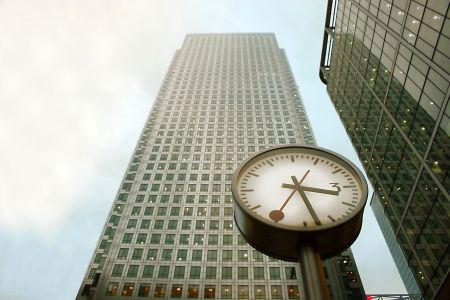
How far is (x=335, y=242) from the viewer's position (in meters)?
2.66

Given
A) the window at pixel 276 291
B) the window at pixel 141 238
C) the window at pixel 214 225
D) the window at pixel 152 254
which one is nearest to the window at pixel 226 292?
the window at pixel 276 291

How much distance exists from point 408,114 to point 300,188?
28.1 metres

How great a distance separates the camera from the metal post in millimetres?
2195

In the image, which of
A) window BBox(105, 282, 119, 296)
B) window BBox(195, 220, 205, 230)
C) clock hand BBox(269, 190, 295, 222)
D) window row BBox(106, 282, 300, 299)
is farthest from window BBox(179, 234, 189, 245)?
clock hand BBox(269, 190, 295, 222)

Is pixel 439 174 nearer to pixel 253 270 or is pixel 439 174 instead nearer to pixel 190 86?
pixel 253 270

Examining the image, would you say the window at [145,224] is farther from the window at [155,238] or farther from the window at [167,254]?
the window at [167,254]

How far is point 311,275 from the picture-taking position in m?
2.30

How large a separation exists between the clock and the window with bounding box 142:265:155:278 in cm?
4774

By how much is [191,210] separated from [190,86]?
41711 millimetres

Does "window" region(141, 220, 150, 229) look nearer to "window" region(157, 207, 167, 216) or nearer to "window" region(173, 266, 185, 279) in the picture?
"window" region(157, 207, 167, 216)

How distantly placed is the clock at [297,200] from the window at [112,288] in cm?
4776

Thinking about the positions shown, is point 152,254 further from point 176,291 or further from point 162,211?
point 162,211

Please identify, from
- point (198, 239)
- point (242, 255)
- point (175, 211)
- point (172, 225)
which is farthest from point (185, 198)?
point (242, 255)

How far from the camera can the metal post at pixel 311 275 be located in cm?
220
